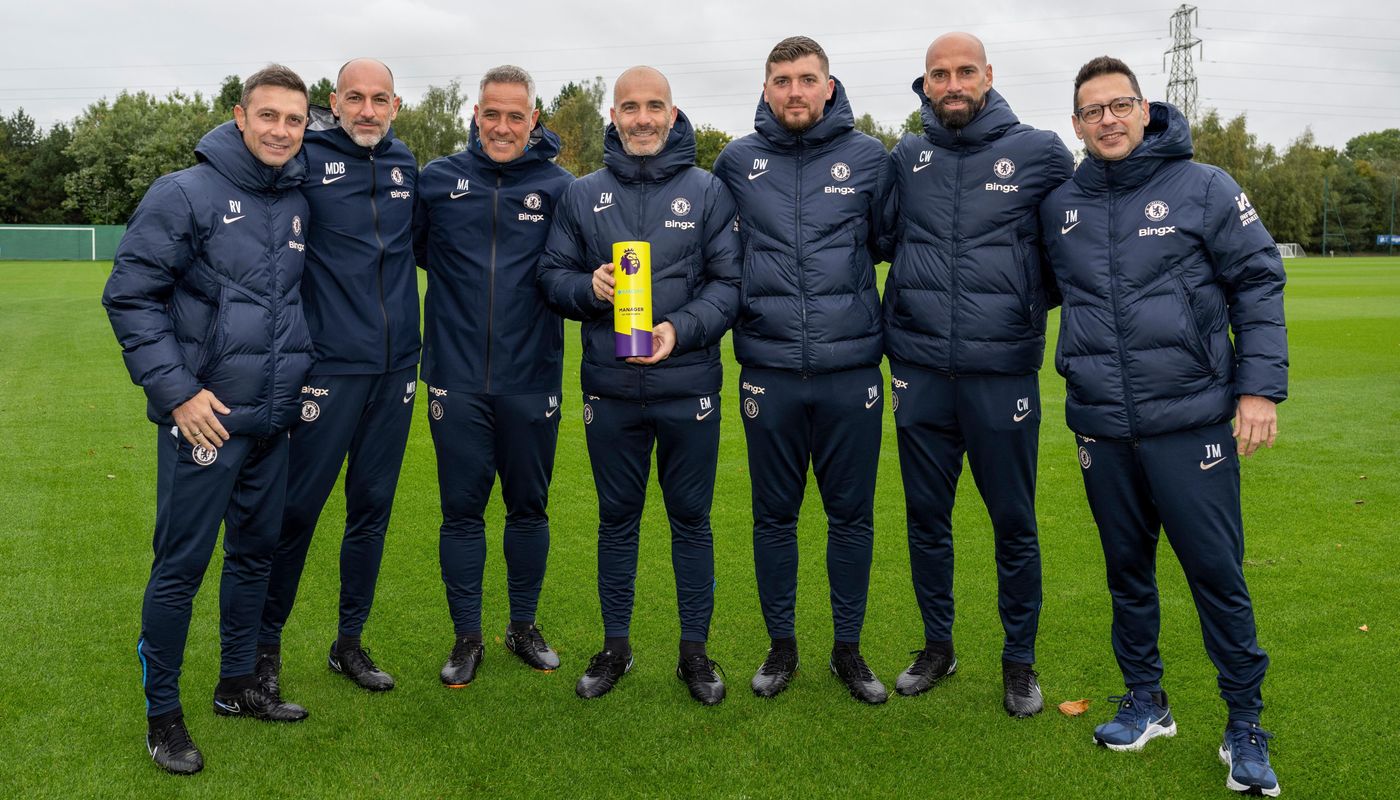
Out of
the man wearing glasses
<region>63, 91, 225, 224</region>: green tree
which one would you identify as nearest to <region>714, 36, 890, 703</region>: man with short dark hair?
the man wearing glasses

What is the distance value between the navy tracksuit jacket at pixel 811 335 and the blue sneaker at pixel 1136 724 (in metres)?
1.04

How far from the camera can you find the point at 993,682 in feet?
14.2

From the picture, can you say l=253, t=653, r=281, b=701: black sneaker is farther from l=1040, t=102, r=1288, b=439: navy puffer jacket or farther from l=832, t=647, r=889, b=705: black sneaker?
l=1040, t=102, r=1288, b=439: navy puffer jacket

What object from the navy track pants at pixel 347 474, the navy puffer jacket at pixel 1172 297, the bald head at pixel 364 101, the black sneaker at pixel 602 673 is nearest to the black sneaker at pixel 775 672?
the black sneaker at pixel 602 673

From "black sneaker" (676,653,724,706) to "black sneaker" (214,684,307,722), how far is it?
151cm

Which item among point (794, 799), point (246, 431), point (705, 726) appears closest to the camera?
point (794, 799)

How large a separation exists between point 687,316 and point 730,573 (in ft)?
6.75

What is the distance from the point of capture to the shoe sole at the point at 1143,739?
372cm

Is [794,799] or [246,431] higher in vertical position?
[246,431]

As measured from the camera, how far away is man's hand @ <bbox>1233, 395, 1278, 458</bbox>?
11.4 ft

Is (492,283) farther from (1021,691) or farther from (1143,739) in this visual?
(1143,739)

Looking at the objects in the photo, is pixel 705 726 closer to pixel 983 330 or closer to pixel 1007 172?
pixel 983 330

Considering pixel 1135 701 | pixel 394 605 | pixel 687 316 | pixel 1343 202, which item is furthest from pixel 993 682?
pixel 1343 202

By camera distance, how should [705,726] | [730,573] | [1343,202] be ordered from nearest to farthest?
[705,726] → [730,573] → [1343,202]
